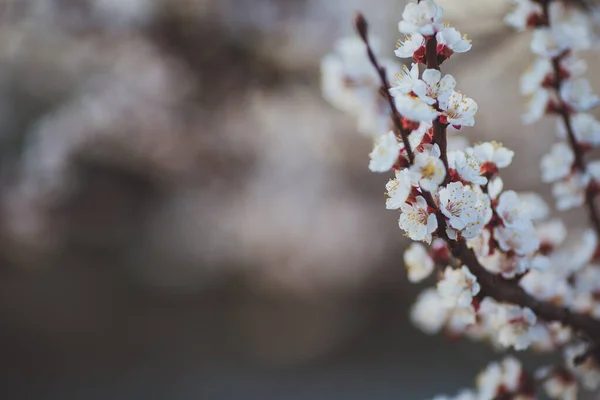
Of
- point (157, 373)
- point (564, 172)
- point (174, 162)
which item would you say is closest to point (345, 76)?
point (564, 172)

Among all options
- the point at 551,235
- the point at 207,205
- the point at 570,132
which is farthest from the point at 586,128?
the point at 207,205

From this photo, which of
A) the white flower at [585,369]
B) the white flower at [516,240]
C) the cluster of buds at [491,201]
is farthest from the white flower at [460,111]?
the white flower at [585,369]

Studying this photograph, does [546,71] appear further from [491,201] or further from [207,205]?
[207,205]

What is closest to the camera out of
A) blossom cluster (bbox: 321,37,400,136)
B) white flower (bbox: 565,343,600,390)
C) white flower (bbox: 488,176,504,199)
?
white flower (bbox: 488,176,504,199)

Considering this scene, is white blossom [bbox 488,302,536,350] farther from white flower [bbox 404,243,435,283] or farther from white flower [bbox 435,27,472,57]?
white flower [bbox 435,27,472,57]

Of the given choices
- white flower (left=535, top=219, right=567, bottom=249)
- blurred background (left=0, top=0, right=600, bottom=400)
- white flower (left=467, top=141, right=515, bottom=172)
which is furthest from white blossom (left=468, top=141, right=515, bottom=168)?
blurred background (left=0, top=0, right=600, bottom=400)

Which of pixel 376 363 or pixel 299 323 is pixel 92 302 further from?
pixel 376 363

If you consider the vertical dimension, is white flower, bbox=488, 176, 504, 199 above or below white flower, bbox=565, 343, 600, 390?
above
